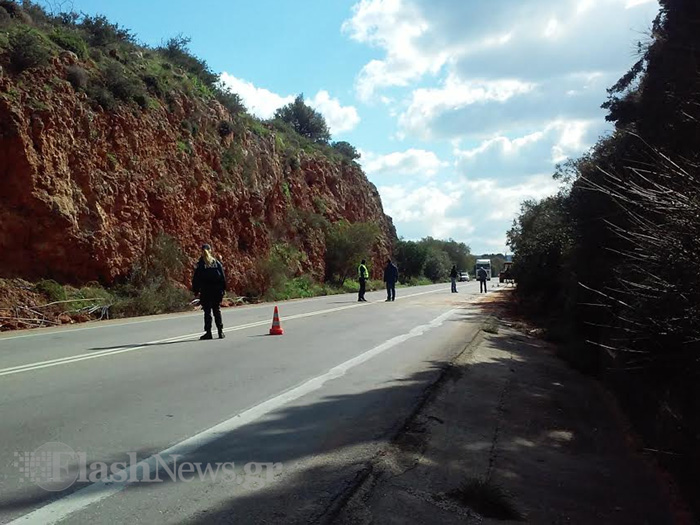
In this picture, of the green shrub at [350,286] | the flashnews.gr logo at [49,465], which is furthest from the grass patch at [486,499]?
the green shrub at [350,286]

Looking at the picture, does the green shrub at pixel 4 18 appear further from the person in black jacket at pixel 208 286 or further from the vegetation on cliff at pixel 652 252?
the vegetation on cliff at pixel 652 252

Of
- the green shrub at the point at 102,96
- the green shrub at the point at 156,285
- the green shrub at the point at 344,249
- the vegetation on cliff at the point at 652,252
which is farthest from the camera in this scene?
the green shrub at the point at 344,249

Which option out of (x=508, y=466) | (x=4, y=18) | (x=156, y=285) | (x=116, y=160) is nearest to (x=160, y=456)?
(x=508, y=466)

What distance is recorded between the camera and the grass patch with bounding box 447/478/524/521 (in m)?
4.45

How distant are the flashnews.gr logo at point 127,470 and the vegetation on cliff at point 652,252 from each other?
11.8 feet

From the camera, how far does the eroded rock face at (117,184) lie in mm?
19703

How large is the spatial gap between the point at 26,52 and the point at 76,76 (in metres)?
2.31

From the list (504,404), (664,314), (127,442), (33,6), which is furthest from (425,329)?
(33,6)

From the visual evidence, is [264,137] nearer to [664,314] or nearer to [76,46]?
[76,46]

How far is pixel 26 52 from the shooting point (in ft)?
68.0

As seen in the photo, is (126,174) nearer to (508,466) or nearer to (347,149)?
(508,466)

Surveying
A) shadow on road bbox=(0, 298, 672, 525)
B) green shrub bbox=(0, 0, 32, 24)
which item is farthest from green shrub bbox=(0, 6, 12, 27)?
shadow on road bbox=(0, 298, 672, 525)

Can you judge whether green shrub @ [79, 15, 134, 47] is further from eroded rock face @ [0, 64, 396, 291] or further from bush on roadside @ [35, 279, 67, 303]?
bush on roadside @ [35, 279, 67, 303]

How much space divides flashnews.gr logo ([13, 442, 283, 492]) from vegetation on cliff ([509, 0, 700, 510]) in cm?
361
